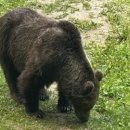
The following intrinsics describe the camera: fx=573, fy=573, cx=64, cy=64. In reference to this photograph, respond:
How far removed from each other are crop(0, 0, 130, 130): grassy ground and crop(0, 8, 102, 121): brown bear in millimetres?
260

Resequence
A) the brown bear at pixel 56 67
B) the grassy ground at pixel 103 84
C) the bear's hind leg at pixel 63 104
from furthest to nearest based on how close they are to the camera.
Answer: the bear's hind leg at pixel 63 104, the grassy ground at pixel 103 84, the brown bear at pixel 56 67

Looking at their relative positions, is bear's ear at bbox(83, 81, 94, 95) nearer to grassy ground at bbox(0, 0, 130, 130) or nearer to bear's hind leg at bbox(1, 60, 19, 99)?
grassy ground at bbox(0, 0, 130, 130)

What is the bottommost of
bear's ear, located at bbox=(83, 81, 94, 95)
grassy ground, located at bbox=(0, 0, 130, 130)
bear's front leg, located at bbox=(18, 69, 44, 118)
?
grassy ground, located at bbox=(0, 0, 130, 130)

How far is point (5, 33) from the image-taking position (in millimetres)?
10703

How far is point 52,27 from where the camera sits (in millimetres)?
9977

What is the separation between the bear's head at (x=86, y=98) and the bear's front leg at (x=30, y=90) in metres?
0.68

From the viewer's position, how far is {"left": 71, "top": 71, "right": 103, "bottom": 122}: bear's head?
30.8 ft

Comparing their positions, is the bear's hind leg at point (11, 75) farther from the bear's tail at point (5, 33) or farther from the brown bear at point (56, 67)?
the brown bear at point (56, 67)

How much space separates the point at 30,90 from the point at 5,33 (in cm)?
140

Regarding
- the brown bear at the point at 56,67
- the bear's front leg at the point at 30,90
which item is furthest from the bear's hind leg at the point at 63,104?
the bear's front leg at the point at 30,90

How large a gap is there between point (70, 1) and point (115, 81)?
514 centimetres

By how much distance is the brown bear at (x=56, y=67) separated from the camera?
9594 mm

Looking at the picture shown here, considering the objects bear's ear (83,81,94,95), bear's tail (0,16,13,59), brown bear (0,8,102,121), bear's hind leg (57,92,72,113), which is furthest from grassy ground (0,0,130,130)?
bear's tail (0,16,13,59)

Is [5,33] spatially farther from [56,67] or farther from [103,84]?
[103,84]
